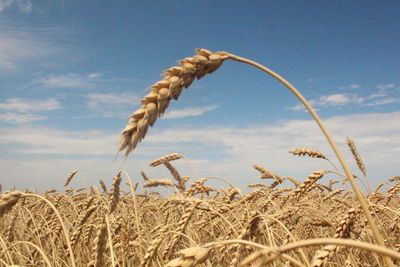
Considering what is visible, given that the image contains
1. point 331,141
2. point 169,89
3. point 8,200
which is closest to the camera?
point 331,141

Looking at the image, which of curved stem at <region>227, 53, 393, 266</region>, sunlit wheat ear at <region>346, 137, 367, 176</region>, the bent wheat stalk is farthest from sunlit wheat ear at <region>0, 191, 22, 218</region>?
sunlit wheat ear at <region>346, 137, 367, 176</region>

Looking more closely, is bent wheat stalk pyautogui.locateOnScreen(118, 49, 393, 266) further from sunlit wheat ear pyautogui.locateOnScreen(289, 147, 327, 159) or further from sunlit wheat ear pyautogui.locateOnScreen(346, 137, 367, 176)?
sunlit wheat ear pyautogui.locateOnScreen(346, 137, 367, 176)

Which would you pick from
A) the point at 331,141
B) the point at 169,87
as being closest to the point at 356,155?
the point at 331,141

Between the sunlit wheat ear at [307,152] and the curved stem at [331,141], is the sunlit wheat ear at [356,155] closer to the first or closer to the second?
the sunlit wheat ear at [307,152]

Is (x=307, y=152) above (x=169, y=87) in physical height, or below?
below

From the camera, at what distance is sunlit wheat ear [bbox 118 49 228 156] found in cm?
133

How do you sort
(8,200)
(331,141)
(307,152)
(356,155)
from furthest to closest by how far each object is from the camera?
(356,155) < (307,152) < (8,200) < (331,141)

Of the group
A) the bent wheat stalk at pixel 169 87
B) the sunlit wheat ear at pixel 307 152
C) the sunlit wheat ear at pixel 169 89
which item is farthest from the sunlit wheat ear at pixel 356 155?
the sunlit wheat ear at pixel 169 89

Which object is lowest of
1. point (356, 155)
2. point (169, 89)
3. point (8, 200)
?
point (8, 200)

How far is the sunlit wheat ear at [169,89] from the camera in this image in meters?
1.33

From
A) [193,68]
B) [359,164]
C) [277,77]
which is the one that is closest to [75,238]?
[193,68]

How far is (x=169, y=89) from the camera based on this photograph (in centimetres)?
133

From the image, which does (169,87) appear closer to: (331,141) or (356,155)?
(331,141)

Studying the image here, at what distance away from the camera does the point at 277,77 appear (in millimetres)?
1288
